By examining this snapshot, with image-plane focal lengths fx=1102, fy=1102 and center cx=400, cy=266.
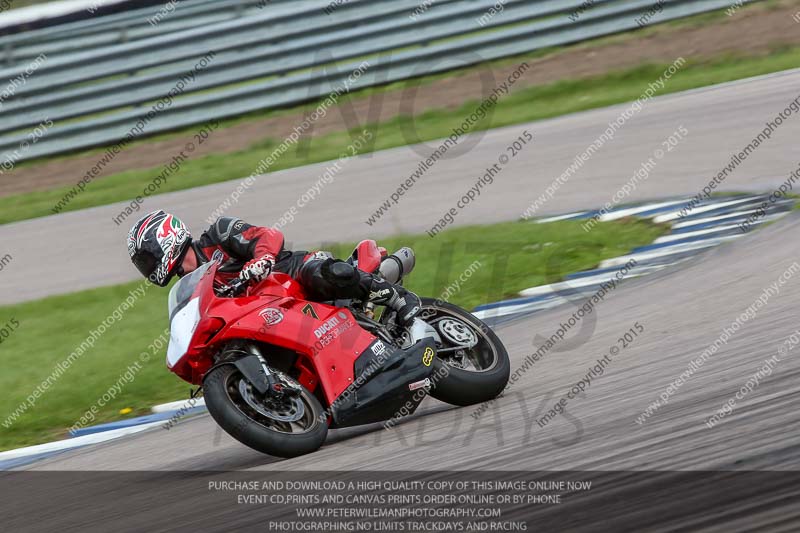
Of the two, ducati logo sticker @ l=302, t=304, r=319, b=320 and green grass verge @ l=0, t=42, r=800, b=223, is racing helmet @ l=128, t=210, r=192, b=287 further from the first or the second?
green grass verge @ l=0, t=42, r=800, b=223

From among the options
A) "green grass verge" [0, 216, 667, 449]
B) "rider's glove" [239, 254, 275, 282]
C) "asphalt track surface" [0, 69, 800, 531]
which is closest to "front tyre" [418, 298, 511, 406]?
→ "asphalt track surface" [0, 69, 800, 531]

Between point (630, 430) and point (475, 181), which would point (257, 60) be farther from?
point (630, 430)

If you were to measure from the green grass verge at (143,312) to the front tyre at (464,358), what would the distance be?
2.39 m

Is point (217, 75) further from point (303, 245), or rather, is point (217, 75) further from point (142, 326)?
point (142, 326)

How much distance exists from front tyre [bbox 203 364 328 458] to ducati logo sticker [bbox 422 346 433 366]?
585mm

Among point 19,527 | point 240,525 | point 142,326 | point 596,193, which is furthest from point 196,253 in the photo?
point 596,193

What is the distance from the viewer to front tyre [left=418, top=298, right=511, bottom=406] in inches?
220

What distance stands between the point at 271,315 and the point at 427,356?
2.64 ft

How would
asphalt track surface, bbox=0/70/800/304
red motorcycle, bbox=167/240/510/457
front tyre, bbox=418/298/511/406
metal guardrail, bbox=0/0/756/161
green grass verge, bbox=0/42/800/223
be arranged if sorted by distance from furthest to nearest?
metal guardrail, bbox=0/0/756/161 → green grass verge, bbox=0/42/800/223 → asphalt track surface, bbox=0/70/800/304 → front tyre, bbox=418/298/511/406 → red motorcycle, bbox=167/240/510/457

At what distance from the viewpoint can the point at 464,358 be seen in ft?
19.6

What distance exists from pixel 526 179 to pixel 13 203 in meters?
7.21

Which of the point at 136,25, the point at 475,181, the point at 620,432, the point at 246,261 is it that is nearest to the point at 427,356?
the point at 246,261

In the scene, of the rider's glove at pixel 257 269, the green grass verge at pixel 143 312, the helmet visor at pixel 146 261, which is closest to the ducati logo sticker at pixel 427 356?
the rider's glove at pixel 257 269

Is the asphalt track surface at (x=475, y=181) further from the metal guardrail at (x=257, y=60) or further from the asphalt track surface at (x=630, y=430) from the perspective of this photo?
the asphalt track surface at (x=630, y=430)
